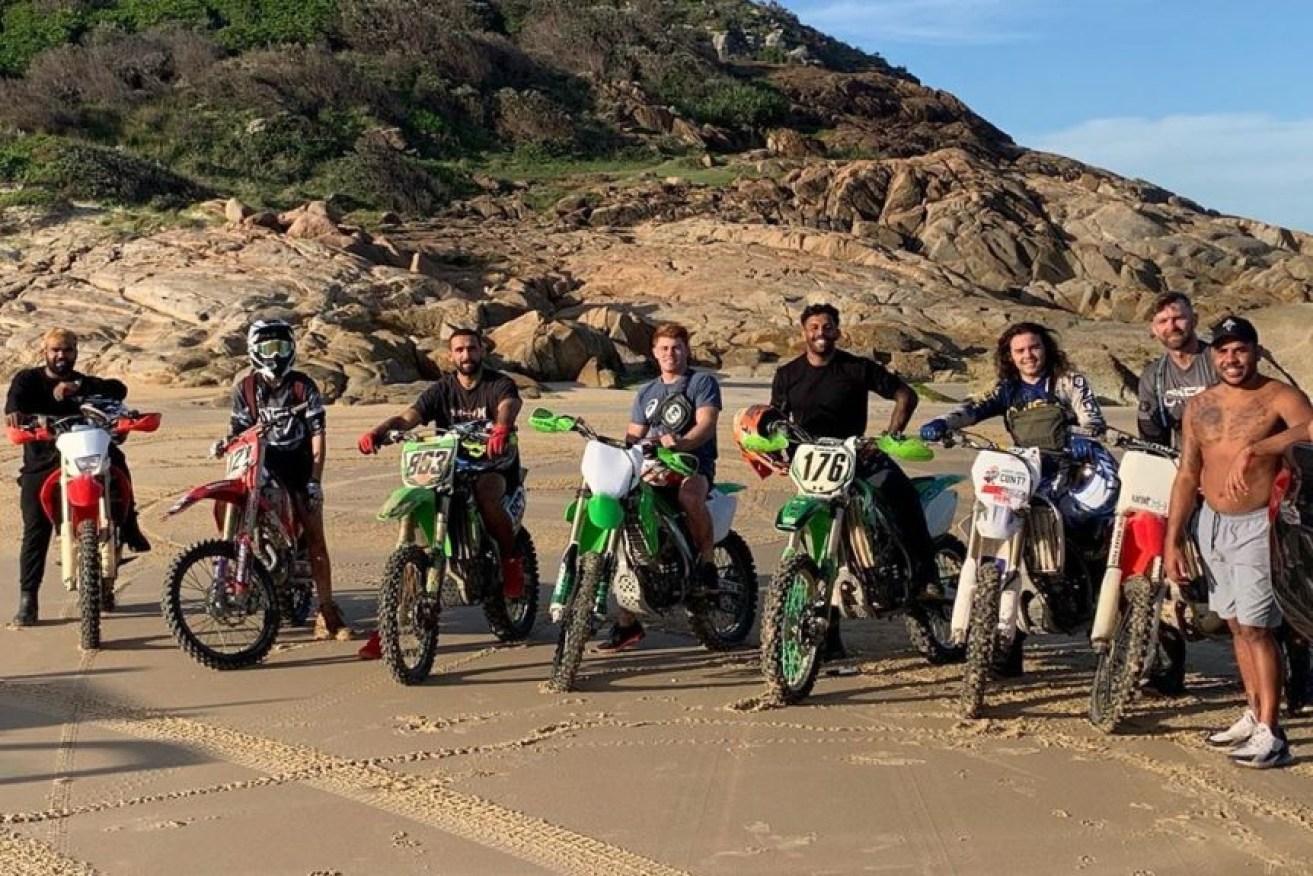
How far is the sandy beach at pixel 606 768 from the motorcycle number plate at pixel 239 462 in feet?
3.32

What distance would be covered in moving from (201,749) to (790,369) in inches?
137

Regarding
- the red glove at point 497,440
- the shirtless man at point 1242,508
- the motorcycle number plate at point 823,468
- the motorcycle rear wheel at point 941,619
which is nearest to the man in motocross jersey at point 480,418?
the red glove at point 497,440

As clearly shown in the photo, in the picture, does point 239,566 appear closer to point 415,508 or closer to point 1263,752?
point 415,508

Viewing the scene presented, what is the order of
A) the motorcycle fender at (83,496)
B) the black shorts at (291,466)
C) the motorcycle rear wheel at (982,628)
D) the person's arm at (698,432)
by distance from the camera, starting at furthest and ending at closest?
the motorcycle fender at (83,496) → the black shorts at (291,466) → the person's arm at (698,432) → the motorcycle rear wheel at (982,628)

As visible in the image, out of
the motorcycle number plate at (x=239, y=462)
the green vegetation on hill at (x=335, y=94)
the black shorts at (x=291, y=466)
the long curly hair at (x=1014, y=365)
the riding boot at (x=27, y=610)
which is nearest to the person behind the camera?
the long curly hair at (x=1014, y=365)

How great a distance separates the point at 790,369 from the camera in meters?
7.81

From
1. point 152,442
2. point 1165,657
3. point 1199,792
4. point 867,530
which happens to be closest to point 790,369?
point 867,530

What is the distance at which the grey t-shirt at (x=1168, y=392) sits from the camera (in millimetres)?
7258

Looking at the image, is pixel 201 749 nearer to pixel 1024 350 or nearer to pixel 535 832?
pixel 535 832

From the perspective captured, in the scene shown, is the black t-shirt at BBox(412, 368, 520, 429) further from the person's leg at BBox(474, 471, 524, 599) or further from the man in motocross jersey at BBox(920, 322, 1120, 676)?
the man in motocross jersey at BBox(920, 322, 1120, 676)

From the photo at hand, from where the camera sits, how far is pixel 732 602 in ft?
27.1

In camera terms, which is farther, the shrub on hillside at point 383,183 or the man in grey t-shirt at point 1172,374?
the shrub on hillside at point 383,183

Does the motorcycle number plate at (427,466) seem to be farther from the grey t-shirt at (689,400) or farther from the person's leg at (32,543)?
the person's leg at (32,543)

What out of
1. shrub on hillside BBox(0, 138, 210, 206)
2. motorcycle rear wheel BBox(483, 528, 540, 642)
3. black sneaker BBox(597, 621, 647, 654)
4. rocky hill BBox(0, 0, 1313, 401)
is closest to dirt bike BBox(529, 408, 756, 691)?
black sneaker BBox(597, 621, 647, 654)
